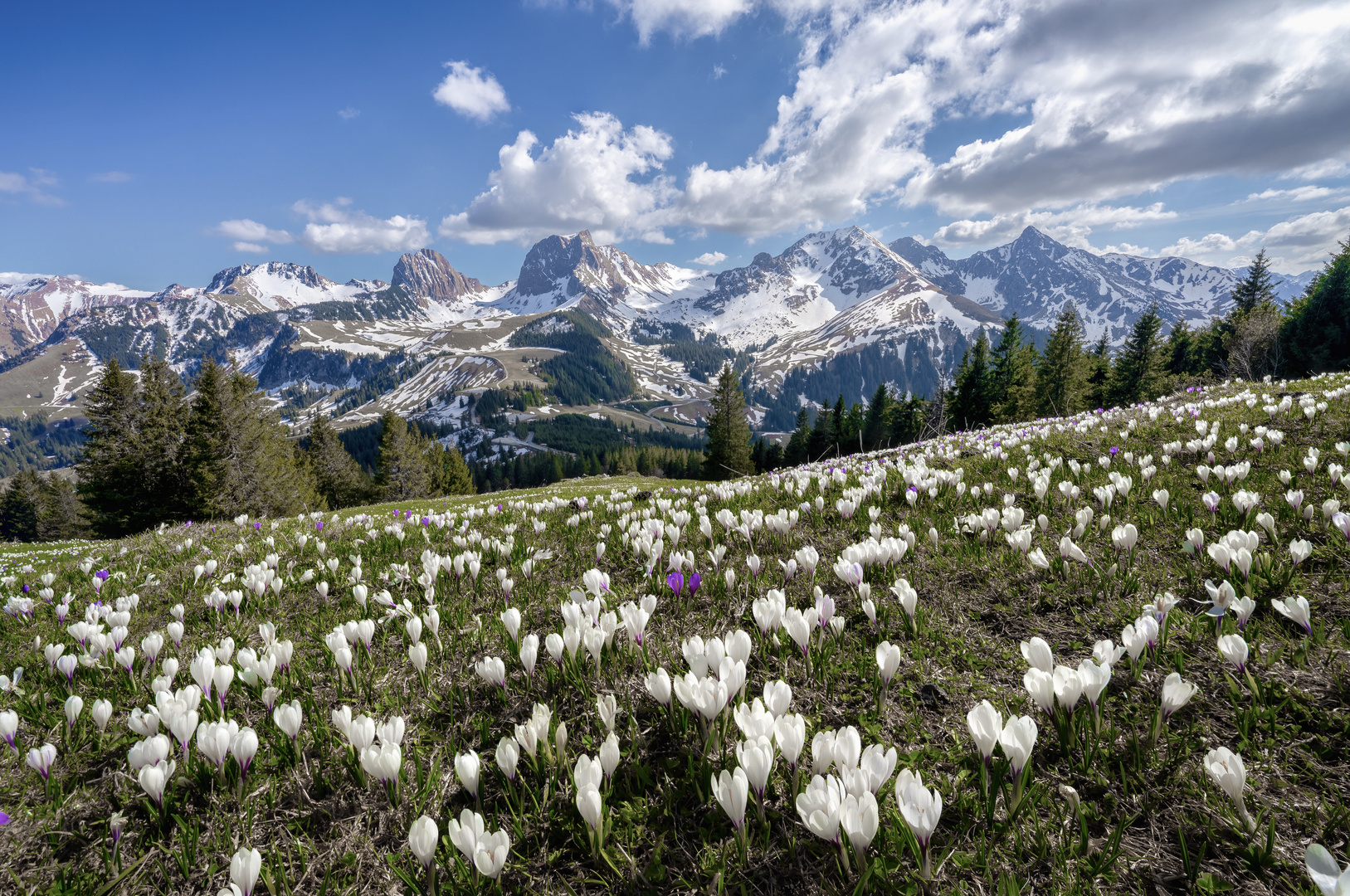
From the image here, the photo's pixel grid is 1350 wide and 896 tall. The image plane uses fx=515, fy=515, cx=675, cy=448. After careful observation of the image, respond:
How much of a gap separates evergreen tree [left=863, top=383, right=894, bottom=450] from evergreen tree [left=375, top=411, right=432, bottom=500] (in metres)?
53.3

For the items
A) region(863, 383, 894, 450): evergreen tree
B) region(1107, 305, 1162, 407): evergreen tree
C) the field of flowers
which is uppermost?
region(1107, 305, 1162, 407): evergreen tree

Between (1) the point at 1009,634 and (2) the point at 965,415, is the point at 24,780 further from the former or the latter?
(2) the point at 965,415

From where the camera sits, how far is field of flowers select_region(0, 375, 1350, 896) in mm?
1654

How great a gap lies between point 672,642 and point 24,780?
9.99 feet

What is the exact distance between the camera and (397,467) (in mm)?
54094

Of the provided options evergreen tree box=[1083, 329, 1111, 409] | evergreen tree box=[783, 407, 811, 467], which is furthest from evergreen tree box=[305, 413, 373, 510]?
evergreen tree box=[1083, 329, 1111, 409]

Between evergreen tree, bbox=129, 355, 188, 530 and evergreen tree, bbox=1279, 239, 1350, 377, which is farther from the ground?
evergreen tree, bbox=1279, 239, 1350, 377

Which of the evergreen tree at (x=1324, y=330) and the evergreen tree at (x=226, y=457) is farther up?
the evergreen tree at (x=1324, y=330)

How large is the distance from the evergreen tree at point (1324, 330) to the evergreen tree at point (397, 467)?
74.4 m

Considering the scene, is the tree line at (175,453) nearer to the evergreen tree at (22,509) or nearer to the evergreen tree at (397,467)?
the evergreen tree at (397,467)

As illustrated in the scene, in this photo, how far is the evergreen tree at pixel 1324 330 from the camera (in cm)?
3569

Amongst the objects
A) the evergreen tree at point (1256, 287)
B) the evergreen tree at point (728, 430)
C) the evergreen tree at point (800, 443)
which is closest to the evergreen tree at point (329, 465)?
the evergreen tree at point (728, 430)

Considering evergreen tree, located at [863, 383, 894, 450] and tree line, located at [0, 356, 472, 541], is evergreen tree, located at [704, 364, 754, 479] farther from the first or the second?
tree line, located at [0, 356, 472, 541]

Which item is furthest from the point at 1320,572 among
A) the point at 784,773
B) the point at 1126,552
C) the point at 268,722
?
the point at 268,722
